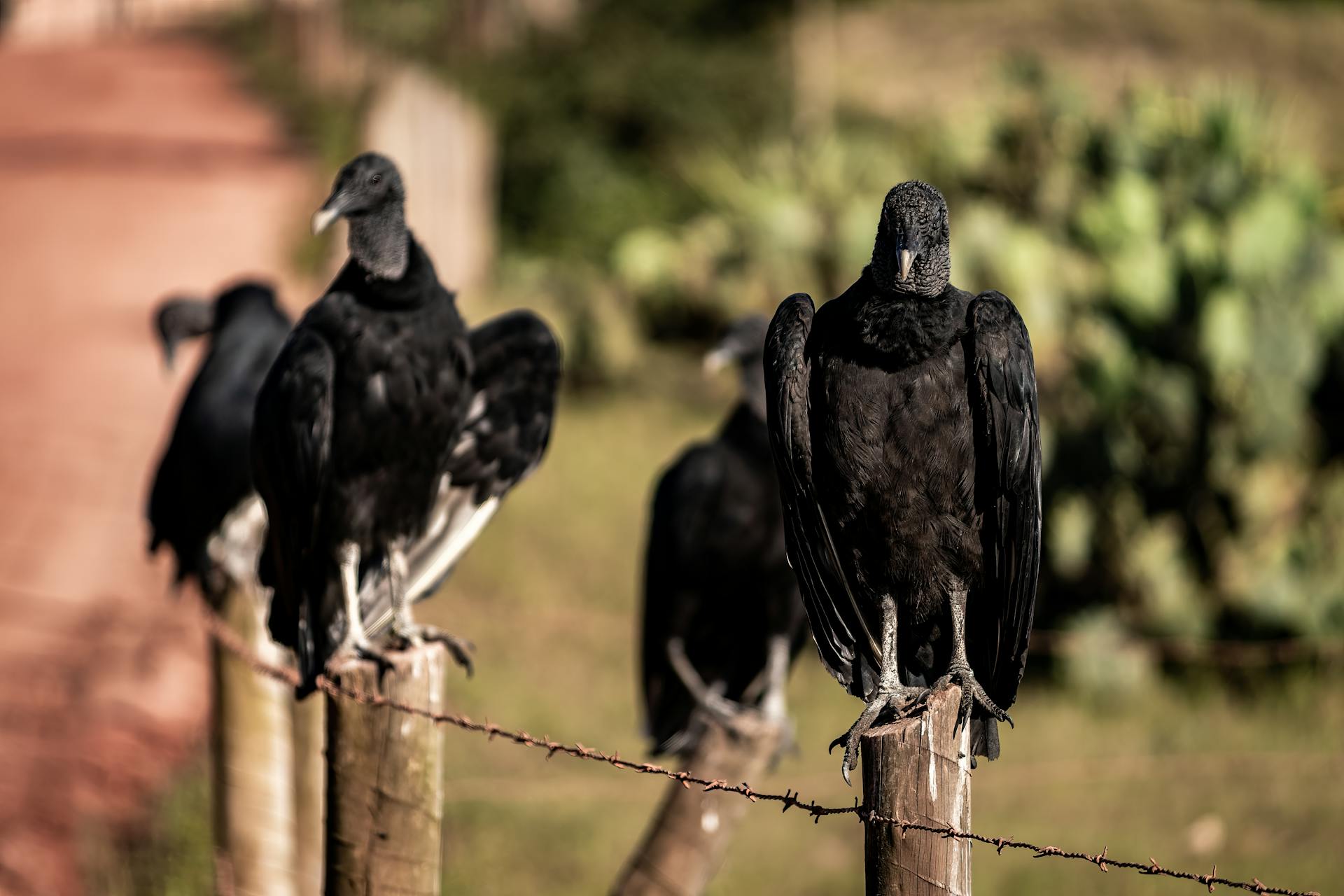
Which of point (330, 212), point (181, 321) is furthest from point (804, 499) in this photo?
point (181, 321)

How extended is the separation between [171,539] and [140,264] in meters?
7.43

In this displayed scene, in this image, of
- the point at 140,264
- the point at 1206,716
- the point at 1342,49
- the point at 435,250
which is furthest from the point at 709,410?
the point at 1342,49

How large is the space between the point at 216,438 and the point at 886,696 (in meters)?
2.03

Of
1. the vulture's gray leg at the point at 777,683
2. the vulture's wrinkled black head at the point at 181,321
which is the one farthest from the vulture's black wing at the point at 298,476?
the vulture's wrinkled black head at the point at 181,321

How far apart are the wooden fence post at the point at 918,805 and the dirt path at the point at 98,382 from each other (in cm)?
298

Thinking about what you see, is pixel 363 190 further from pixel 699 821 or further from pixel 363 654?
pixel 699 821

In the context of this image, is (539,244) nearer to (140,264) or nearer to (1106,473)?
(140,264)

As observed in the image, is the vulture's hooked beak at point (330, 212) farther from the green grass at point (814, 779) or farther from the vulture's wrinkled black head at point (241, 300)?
the green grass at point (814, 779)

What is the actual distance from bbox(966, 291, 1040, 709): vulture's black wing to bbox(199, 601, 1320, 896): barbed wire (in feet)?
1.05

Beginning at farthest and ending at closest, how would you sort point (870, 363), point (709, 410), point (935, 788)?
point (709, 410) → point (870, 363) → point (935, 788)

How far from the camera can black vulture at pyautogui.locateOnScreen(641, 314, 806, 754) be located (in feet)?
12.4

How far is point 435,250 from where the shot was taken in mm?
9742

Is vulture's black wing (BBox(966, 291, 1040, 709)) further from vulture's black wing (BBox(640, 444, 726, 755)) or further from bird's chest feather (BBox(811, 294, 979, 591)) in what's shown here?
vulture's black wing (BBox(640, 444, 726, 755))

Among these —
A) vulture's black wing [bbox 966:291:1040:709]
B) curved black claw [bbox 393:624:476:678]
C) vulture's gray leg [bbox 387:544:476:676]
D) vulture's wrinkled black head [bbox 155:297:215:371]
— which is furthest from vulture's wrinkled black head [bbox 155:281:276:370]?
vulture's black wing [bbox 966:291:1040:709]
